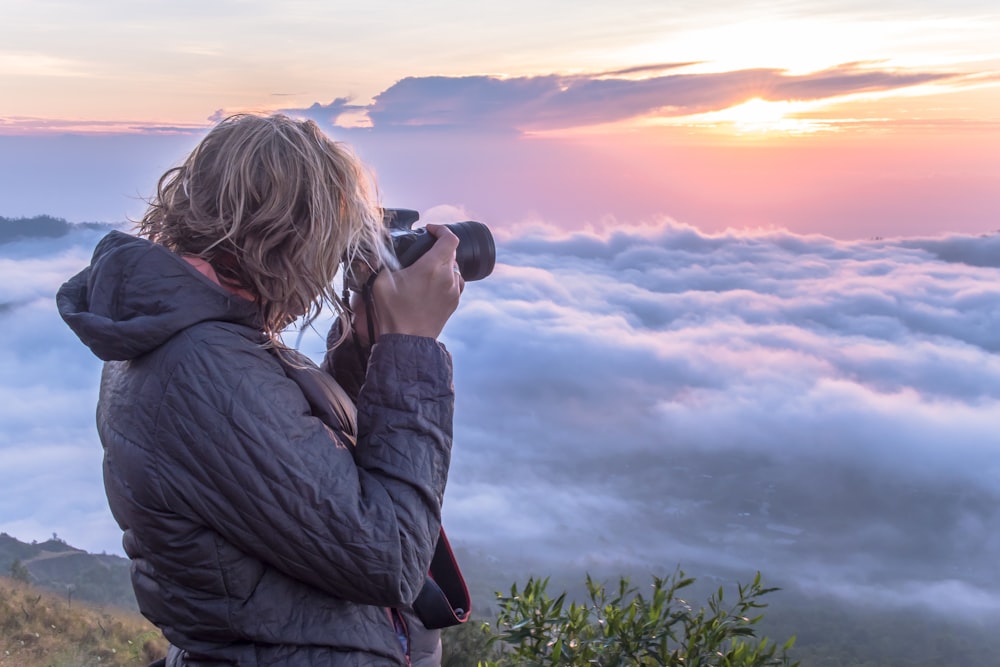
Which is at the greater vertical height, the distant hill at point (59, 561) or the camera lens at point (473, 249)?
the camera lens at point (473, 249)

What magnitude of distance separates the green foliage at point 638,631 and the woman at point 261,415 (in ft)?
3.00

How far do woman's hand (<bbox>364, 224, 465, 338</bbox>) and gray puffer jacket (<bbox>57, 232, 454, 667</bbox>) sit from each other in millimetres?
63

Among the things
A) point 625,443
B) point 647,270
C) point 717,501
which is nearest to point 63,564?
point 717,501

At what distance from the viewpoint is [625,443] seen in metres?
86.7

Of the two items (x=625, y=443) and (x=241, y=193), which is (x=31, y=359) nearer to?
(x=625, y=443)

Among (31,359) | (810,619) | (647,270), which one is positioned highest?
(647,270)

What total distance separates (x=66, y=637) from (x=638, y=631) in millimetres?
3391

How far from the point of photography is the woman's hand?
120 centimetres

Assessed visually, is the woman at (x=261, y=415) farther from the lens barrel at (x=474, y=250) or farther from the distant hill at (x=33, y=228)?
the distant hill at (x=33, y=228)

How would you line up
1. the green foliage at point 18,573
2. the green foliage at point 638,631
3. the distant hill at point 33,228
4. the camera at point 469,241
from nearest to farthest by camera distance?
the camera at point 469,241, the green foliage at point 638,631, the green foliage at point 18,573, the distant hill at point 33,228

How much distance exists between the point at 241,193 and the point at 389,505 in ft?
1.40

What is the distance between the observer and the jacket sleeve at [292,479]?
100cm

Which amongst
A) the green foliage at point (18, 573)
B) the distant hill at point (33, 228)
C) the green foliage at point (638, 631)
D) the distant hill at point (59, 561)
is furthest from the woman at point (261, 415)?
the distant hill at point (33, 228)

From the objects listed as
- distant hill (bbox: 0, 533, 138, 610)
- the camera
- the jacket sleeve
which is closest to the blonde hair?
the jacket sleeve
